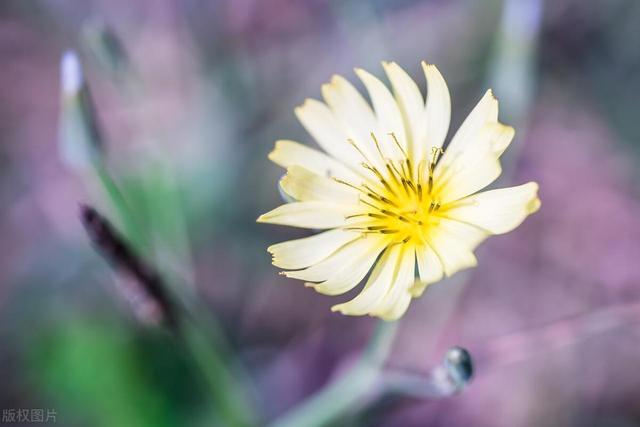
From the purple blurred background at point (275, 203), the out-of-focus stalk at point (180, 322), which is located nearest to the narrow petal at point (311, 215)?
the out-of-focus stalk at point (180, 322)

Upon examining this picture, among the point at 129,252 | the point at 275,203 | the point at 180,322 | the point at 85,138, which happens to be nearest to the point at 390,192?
the point at 129,252

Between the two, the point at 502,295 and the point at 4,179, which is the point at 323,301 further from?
the point at 4,179

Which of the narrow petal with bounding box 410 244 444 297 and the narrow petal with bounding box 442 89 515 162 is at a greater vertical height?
the narrow petal with bounding box 442 89 515 162

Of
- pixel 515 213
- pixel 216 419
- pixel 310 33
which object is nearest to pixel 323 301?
pixel 216 419

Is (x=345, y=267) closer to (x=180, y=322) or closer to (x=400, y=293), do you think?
(x=400, y=293)

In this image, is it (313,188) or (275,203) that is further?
(275,203)

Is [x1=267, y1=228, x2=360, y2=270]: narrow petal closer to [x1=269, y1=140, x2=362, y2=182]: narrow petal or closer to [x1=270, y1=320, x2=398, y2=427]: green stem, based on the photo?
[x1=269, y1=140, x2=362, y2=182]: narrow petal

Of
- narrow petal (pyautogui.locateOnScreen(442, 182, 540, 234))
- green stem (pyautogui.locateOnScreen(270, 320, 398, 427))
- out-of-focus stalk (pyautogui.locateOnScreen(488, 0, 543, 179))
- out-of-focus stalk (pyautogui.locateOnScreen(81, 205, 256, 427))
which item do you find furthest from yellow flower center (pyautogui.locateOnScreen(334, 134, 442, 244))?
out-of-focus stalk (pyautogui.locateOnScreen(488, 0, 543, 179))
